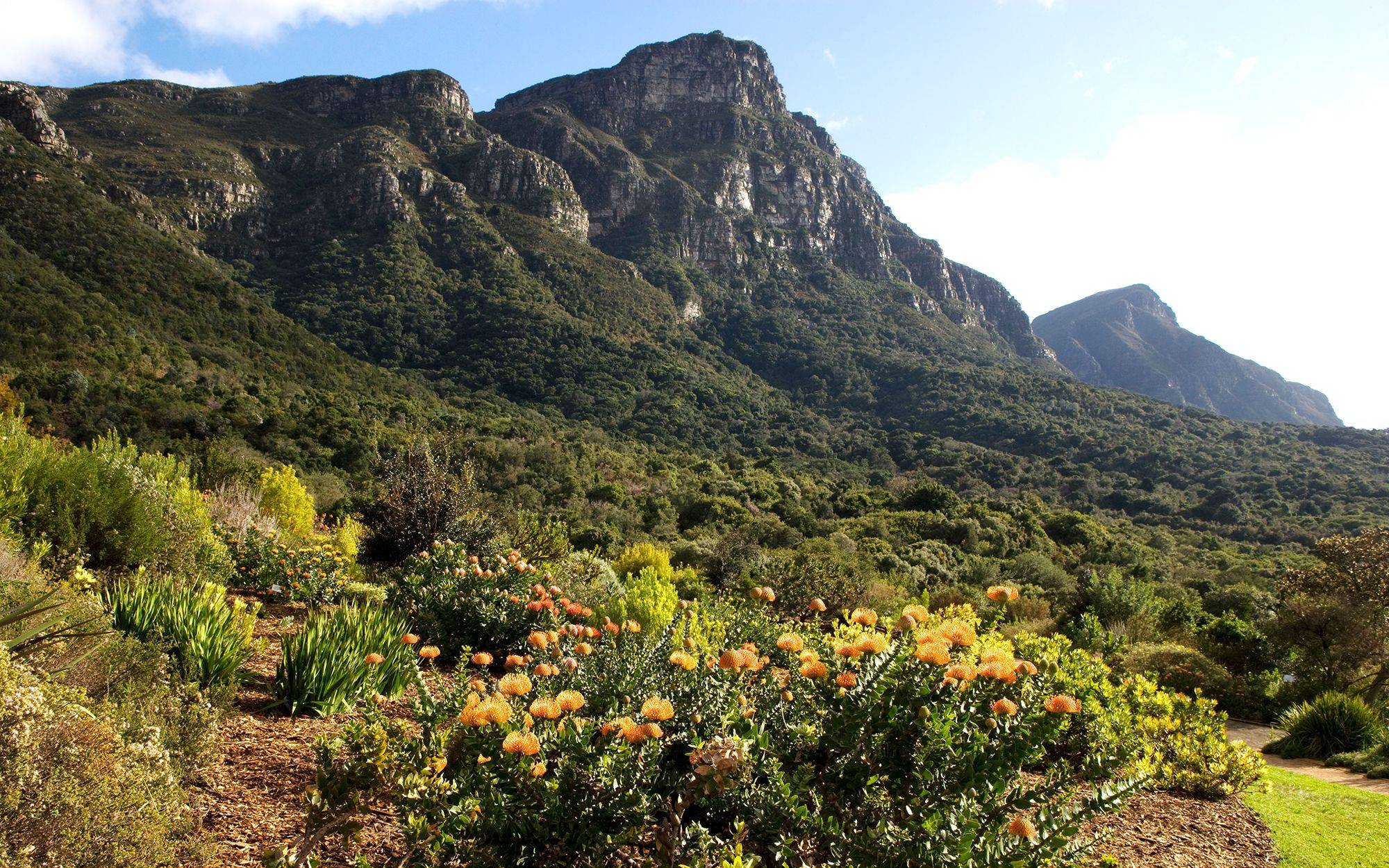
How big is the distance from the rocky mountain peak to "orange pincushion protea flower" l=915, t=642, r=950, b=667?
12687 centimetres

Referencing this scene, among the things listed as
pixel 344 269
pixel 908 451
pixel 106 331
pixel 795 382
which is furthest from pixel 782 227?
pixel 106 331

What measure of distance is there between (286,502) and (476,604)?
8.07 metres

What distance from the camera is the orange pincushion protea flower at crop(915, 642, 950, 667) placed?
2025 millimetres

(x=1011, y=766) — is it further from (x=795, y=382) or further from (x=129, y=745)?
(x=795, y=382)

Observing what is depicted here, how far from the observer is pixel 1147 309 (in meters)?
149

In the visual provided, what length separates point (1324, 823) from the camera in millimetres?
4051

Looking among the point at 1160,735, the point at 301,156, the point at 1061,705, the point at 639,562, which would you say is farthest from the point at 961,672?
the point at 301,156

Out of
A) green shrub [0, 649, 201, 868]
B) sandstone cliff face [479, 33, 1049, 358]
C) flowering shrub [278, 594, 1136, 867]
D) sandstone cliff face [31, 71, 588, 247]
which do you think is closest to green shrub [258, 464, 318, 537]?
green shrub [0, 649, 201, 868]

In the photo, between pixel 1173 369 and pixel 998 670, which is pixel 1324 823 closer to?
pixel 998 670

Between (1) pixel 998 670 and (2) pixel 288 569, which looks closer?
(1) pixel 998 670

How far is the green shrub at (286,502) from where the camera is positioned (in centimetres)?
1091

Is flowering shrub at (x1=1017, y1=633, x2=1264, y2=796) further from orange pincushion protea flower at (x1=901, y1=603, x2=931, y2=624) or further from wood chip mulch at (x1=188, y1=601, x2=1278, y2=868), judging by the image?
orange pincushion protea flower at (x1=901, y1=603, x2=931, y2=624)

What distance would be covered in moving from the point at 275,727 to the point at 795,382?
6796 centimetres

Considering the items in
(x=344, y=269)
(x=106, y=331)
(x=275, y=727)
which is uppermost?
(x=344, y=269)
